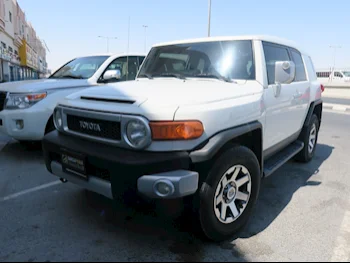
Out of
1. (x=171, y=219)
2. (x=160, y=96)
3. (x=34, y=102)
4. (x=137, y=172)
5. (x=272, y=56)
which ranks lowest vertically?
(x=171, y=219)

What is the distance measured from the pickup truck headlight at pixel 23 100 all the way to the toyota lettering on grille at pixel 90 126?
2352 millimetres

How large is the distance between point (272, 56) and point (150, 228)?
7.55 feet

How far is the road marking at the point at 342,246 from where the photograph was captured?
7.88ft

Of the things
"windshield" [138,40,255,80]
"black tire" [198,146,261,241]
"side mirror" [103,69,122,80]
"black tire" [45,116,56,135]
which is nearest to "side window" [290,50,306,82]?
"windshield" [138,40,255,80]

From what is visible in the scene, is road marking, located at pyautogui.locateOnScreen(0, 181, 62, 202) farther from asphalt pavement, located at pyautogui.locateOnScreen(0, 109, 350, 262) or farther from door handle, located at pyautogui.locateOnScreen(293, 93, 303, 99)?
door handle, located at pyautogui.locateOnScreen(293, 93, 303, 99)

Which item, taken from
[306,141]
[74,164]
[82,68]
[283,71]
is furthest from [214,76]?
[82,68]

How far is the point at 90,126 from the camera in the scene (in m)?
2.61

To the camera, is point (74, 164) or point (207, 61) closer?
point (74, 164)

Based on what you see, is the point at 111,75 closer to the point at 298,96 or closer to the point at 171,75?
the point at 171,75

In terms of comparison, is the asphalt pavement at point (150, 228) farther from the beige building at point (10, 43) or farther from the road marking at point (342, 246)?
the beige building at point (10, 43)

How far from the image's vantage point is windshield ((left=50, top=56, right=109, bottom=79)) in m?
5.42

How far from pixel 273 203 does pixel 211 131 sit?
1.53 m

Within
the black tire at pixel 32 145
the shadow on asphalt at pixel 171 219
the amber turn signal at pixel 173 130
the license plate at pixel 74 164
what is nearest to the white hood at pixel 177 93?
the amber turn signal at pixel 173 130

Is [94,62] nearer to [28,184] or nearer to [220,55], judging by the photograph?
[28,184]
